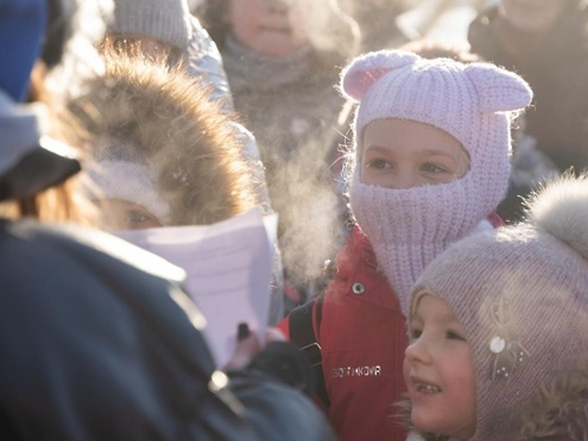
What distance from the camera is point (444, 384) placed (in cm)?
294

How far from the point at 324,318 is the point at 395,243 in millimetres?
273

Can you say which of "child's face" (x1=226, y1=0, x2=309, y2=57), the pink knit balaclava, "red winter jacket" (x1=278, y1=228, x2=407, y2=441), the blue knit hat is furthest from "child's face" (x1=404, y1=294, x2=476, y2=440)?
"child's face" (x1=226, y1=0, x2=309, y2=57)

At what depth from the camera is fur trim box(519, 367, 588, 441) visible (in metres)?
2.69

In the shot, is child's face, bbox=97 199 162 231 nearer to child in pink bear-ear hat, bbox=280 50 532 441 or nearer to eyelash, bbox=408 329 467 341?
child in pink bear-ear hat, bbox=280 50 532 441

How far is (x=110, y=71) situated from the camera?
3314 mm

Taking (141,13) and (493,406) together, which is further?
(141,13)

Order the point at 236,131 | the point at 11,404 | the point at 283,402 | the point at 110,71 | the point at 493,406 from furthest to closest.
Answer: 1. the point at 236,131
2. the point at 110,71
3. the point at 493,406
4. the point at 283,402
5. the point at 11,404

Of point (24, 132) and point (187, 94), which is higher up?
point (24, 132)

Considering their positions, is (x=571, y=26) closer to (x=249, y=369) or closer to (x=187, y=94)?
(x=187, y=94)

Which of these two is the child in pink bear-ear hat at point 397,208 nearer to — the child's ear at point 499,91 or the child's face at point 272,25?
the child's ear at point 499,91

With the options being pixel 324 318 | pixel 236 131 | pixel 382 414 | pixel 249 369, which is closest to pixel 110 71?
pixel 236 131

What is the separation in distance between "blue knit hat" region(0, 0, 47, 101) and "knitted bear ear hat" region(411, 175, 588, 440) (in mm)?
1713

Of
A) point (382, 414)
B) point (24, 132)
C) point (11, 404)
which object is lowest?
point (382, 414)

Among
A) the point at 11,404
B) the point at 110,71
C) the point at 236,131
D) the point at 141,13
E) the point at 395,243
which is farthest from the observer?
the point at 141,13
